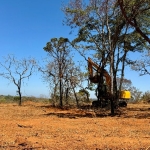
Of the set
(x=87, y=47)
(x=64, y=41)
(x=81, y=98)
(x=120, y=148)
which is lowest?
(x=120, y=148)

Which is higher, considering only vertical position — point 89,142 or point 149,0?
point 149,0

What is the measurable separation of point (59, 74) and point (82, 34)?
768cm

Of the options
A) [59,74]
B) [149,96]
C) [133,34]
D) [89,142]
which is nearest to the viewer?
[89,142]

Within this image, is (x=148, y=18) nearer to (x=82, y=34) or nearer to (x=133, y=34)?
(x=133, y=34)

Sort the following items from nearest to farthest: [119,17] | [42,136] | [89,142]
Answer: [89,142] < [42,136] < [119,17]

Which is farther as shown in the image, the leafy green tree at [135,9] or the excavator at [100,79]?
the excavator at [100,79]

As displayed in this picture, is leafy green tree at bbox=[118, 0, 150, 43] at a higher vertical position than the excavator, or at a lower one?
higher

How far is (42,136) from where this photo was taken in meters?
7.96

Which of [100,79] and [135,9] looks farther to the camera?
[100,79]

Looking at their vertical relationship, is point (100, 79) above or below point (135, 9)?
below

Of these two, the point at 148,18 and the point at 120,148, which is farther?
the point at 148,18

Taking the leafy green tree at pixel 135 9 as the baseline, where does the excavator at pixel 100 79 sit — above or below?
below

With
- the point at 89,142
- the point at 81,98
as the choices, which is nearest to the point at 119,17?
the point at 89,142

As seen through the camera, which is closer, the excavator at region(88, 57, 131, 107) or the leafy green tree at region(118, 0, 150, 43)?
the leafy green tree at region(118, 0, 150, 43)
